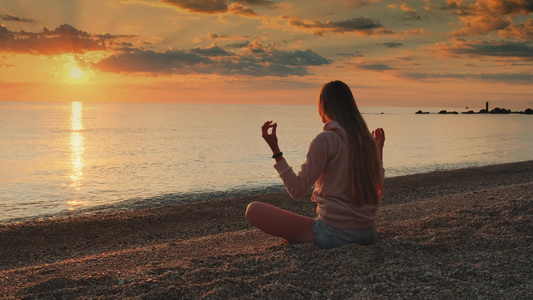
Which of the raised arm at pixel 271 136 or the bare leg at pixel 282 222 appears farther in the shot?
the bare leg at pixel 282 222

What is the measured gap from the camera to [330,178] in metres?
5.21

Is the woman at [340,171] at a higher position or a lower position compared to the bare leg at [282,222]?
higher

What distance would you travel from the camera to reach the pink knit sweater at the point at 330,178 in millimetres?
4980

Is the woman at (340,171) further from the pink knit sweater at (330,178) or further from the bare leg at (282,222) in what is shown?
the bare leg at (282,222)

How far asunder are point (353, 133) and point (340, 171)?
1.58 feet

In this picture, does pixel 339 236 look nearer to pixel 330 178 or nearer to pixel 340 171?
pixel 330 178

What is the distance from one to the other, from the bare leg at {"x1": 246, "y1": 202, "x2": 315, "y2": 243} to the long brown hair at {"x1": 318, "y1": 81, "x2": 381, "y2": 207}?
0.99 m

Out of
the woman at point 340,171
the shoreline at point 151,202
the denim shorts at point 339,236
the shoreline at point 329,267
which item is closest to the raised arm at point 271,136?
the woman at point 340,171

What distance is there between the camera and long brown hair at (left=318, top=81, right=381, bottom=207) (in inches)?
197

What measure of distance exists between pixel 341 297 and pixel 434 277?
3.85ft

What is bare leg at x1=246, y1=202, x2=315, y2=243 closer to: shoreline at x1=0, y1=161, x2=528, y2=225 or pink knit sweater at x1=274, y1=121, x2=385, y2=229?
pink knit sweater at x1=274, y1=121, x2=385, y2=229

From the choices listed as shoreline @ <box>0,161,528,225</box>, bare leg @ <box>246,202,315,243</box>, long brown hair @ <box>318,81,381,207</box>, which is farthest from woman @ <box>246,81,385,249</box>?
shoreline @ <box>0,161,528,225</box>

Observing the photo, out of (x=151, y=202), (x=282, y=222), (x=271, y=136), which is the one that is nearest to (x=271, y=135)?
(x=271, y=136)

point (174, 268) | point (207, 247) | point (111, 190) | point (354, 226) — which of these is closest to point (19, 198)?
point (111, 190)
